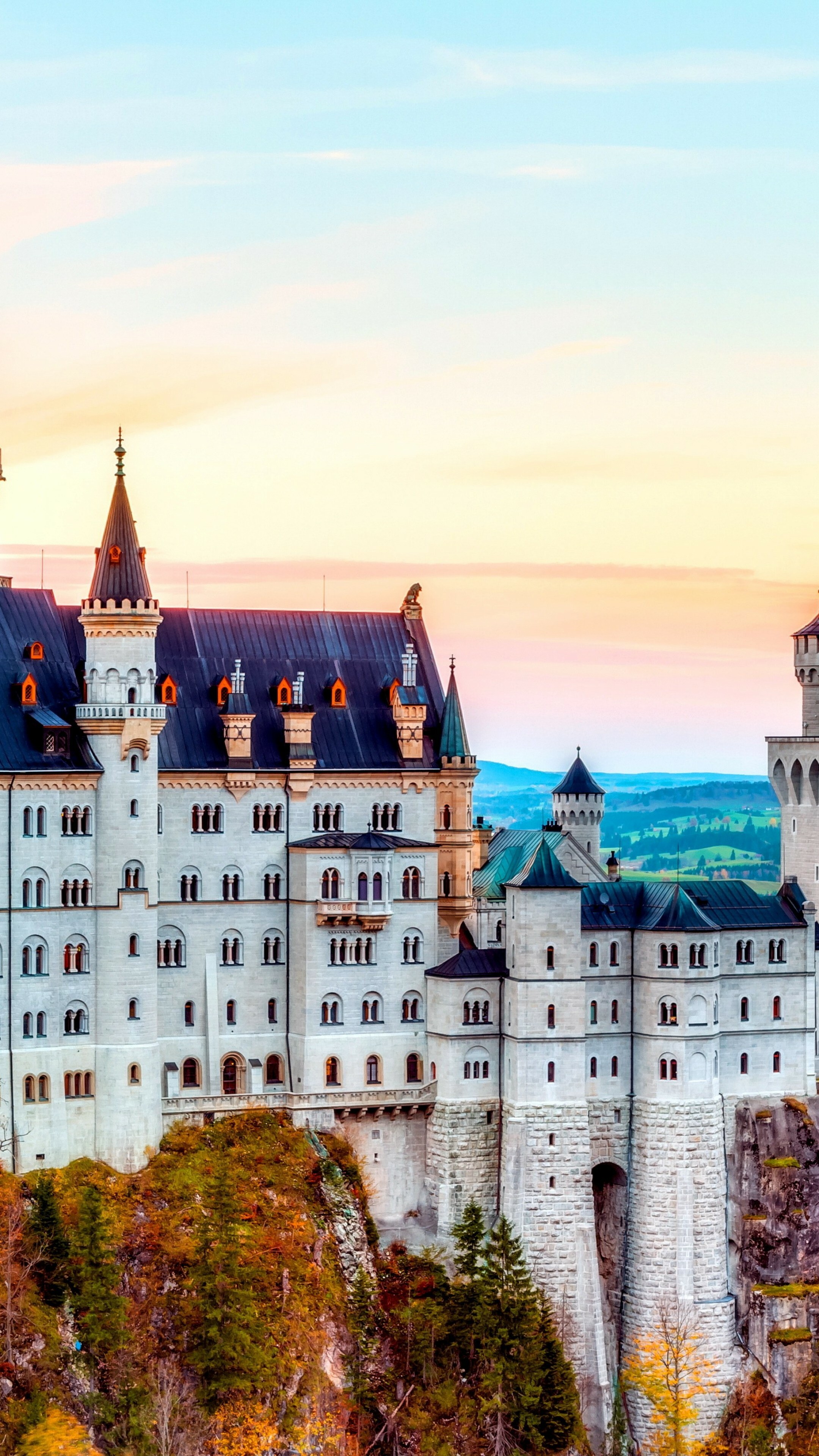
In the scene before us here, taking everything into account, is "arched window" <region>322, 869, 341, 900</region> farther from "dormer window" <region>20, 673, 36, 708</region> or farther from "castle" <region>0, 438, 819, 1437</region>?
"dormer window" <region>20, 673, 36, 708</region>

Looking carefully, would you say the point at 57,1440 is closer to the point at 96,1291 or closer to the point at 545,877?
the point at 96,1291

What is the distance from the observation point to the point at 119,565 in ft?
380

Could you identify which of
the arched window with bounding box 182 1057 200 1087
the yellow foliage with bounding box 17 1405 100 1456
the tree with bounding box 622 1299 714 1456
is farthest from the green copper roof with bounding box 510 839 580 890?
the yellow foliage with bounding box 17 1405 100 1456

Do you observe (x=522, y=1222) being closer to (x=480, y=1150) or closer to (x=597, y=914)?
(x=480, y=1150)

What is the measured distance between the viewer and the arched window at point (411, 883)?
125 m

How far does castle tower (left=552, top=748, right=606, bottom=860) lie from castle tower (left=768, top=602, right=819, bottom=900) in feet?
126

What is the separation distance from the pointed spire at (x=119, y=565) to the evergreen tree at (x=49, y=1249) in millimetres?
28219

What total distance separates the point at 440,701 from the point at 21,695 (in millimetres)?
24163

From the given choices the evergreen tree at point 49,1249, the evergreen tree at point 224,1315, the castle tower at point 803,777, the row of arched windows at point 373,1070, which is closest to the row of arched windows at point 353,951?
the row of arched windows at point 373,1070

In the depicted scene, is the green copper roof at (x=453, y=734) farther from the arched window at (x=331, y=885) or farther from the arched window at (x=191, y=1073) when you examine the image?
the arched window at (x=191, y=1073)

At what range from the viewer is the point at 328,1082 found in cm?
12306

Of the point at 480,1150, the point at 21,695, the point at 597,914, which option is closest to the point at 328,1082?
the point at 480,1150

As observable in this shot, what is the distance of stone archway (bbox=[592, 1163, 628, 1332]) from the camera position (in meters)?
127

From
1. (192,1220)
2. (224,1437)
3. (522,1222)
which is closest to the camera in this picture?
(224,1437)
